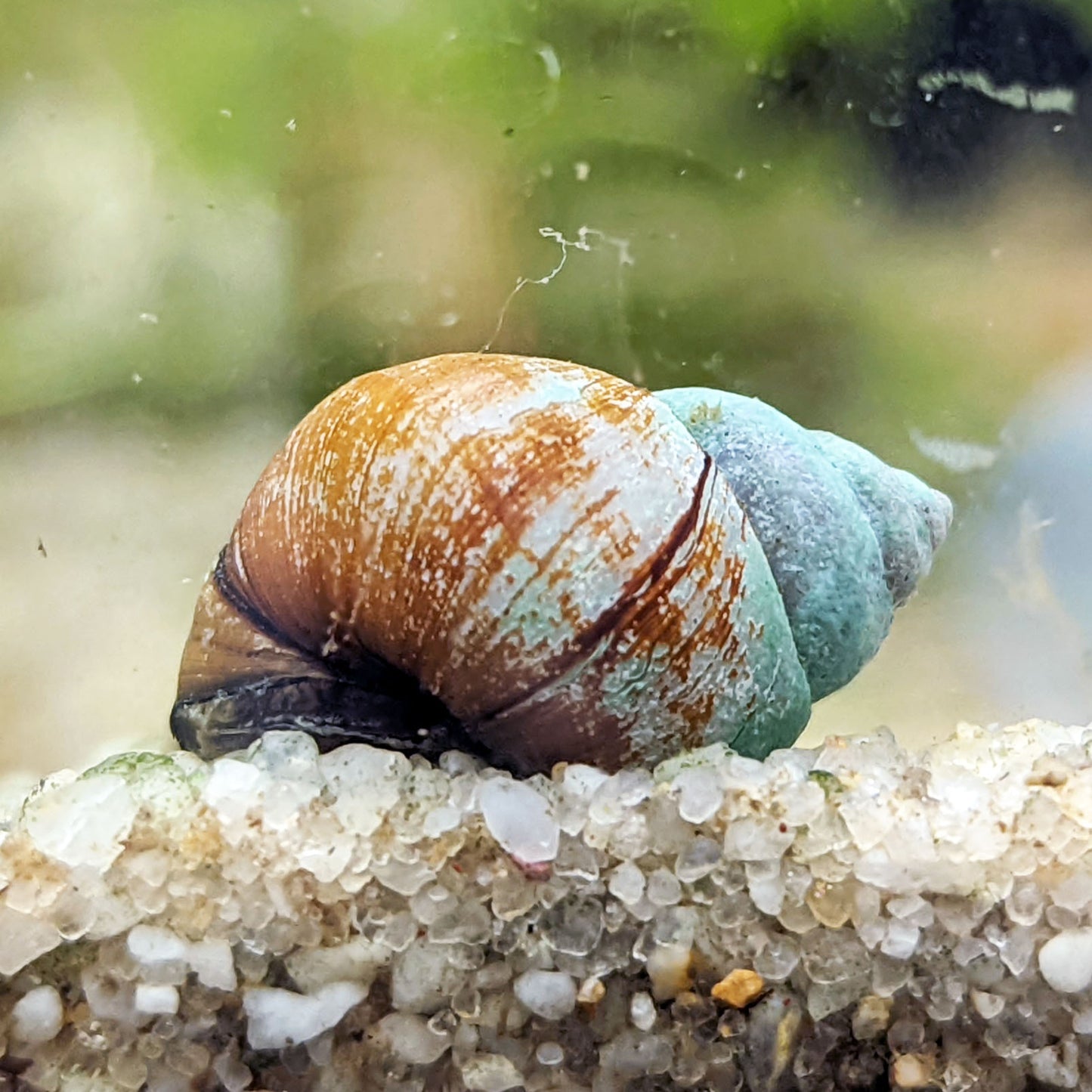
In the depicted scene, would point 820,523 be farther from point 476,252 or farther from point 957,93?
point 957,93

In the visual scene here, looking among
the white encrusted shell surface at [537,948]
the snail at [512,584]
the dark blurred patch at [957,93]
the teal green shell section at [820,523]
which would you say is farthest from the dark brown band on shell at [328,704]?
the dark blurred patch at [957,93]

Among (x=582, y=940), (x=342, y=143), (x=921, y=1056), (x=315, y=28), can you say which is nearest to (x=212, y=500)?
(x=342, y=143)

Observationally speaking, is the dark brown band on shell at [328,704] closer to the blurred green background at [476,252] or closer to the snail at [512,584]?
the snail at [512,584]

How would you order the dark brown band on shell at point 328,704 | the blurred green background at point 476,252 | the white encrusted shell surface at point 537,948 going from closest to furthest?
the white encrusted shell surface at point 537,948 < the dark brown band on shell at point 328,704 < the blurred green background at point 476,252

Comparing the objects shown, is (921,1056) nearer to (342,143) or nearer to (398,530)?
(398,530)

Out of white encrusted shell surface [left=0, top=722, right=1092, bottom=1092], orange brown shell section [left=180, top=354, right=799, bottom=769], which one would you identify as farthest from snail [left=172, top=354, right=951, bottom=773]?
white encrusted shell surface [left=0, top=722, right=1092, bottom=1092]

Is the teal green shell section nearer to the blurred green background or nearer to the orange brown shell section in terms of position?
the orange brown shell section
